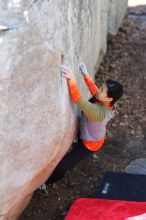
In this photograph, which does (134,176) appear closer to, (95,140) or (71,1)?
(95,140)

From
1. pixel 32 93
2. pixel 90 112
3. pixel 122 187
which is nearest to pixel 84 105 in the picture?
pixel 90 112

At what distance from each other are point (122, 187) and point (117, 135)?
43.0 inches

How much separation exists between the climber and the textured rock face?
82 mm

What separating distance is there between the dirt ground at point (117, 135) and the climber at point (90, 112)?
0.33 meters

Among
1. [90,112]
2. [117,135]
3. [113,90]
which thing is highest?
[113,90]

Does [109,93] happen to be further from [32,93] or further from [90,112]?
[32,93]

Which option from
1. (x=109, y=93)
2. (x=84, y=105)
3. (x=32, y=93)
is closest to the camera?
(x=32, y=93)

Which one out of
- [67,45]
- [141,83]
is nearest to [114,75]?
[141,83]

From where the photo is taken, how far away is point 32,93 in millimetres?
3240

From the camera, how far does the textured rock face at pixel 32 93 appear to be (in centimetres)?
302

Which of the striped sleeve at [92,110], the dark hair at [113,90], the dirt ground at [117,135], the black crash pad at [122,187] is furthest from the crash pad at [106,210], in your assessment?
the dark hair at [113,90]

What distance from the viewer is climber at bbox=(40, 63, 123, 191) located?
12.2 feet

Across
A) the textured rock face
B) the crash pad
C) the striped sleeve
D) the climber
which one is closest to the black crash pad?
the crash pad

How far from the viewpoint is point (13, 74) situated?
3.05 meters
